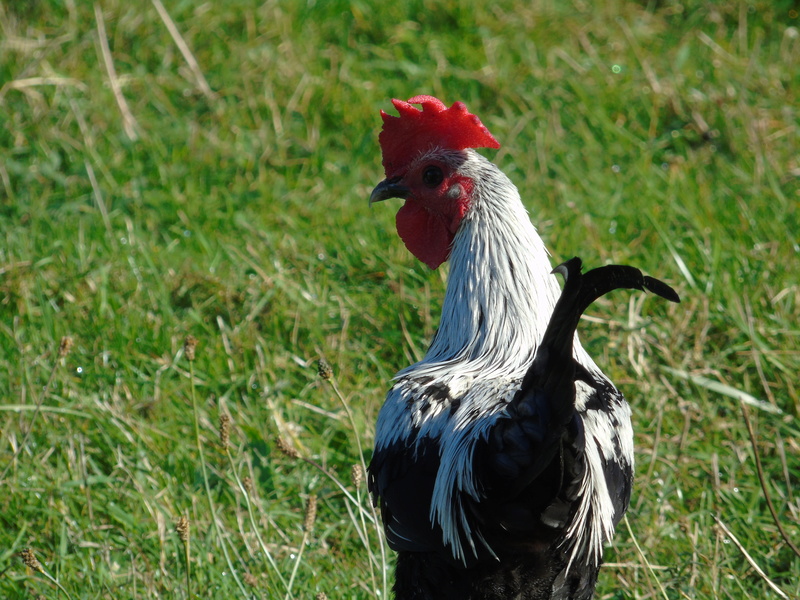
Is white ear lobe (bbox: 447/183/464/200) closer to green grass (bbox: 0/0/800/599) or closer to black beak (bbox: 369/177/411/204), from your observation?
black beak (bbox: 369/177/411/204)

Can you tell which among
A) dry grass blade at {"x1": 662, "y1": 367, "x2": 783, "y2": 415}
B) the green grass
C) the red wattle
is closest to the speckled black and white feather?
the red wattle

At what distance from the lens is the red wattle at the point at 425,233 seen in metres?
2.93

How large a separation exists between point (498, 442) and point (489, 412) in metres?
0.24

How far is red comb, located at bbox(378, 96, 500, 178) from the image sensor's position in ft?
9.70

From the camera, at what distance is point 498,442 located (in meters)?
2.06

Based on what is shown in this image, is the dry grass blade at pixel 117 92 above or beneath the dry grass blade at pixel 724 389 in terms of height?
above

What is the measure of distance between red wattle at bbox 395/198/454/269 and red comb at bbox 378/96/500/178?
17 centimetres

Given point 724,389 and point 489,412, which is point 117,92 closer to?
point 724,389

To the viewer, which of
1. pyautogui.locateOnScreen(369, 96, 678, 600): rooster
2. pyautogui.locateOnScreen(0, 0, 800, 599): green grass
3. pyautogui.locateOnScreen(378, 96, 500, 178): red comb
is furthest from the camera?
pyautogui.locateOnScreen(0, 0, 800, 599): green grass

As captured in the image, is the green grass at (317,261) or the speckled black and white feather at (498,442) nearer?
the speckled black and white feather at (498,442)

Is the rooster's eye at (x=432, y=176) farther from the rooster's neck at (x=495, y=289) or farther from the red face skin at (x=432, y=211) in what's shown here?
the rooster's neck at (x=495, y=289)

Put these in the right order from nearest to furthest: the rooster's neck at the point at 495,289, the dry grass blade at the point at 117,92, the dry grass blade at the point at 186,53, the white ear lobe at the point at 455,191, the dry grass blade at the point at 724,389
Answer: the rooster's neck at the point at 495,289
the white ear lobe at the point at 455,191
the dry grass blade at the point at 724,389
the dry grass blade at the point at 117,92
the dry grass blade at the point at 186,53

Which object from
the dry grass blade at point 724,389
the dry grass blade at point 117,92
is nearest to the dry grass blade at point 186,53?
the dry grass blade at point 117,92

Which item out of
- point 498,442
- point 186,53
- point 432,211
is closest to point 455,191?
point 432,211
